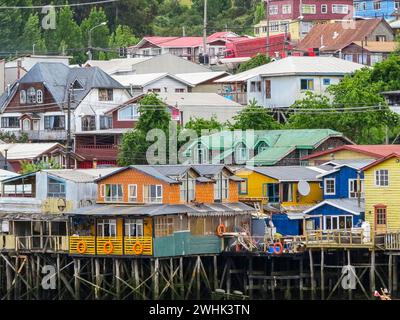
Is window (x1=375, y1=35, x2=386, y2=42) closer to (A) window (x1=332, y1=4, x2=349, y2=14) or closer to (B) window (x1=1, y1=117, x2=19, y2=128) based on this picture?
(A) window (x1=332, y1=4, x2=349, y2=14)

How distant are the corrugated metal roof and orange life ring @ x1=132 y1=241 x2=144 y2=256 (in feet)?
33.1

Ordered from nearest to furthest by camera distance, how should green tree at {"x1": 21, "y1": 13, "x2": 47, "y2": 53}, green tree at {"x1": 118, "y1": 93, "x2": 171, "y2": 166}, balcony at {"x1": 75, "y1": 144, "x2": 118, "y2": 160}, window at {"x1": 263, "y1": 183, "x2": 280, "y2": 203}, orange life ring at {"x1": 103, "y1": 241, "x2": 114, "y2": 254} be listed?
orange life ring at {"x1": 103, "y1": 241, "x2": 114, "y2": 254}
window at {"x1": 263, "y1": 183, "x2": 280, "y2": 203}
green tree at {"x1": 118, "y1": 93, "x2": 171, "y2": 166}
balcony at {"x1": 75, "y1": 144, "x2": 118, "y2": 160}
green tree at {"x1": 21, "y1": 13, "x2": 47, "y2": 53}

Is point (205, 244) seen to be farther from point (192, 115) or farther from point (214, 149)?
point (192, 115)

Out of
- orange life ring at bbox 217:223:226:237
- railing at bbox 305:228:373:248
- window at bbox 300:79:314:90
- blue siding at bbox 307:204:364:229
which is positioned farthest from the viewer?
window at bbox 300:79:314:90

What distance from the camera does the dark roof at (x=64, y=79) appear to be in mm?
97625

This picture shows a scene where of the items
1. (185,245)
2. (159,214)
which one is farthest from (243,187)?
(159,214)

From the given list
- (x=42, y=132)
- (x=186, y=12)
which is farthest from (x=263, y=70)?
(x=186, y=12)

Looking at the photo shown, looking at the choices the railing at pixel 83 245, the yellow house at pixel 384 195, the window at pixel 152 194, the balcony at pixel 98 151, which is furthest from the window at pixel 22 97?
the yellow house at pixel 384 195

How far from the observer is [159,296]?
63438 millimetres

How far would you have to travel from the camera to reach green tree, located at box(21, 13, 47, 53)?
127625mm

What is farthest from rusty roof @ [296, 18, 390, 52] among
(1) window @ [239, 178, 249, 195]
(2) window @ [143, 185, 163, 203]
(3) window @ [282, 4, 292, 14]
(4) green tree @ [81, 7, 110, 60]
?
(2) window @ [143, 185, 163, 203]

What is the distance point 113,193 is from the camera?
67312 millimetres

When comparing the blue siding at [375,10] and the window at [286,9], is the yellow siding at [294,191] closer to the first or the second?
the blue siding at [375,10]

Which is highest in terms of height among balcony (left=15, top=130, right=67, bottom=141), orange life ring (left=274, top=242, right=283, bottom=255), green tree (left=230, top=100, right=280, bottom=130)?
green tree (left=230, top=100, right=280, bottom=130)
